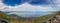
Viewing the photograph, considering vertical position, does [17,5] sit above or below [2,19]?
above

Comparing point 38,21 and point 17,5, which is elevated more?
point 17,5

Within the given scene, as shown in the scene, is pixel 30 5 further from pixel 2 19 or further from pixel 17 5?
pixel 2 19

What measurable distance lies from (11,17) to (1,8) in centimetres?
12

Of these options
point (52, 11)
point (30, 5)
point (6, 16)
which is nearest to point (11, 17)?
point (6, 16)

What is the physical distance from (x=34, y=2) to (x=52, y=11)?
18 cm

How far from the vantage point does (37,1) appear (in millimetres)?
1094

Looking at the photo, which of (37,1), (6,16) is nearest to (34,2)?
(37,1)

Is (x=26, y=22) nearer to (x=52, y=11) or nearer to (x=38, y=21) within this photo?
(x=38, y=21)

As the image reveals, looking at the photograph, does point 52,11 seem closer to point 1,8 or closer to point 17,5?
point 17,5

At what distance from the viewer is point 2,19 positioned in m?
1.08

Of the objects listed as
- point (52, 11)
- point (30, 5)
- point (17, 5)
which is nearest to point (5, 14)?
point (17, 5)

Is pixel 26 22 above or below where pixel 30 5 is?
below

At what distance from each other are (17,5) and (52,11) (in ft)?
1.06

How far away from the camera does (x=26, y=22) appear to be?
3.55 ft
